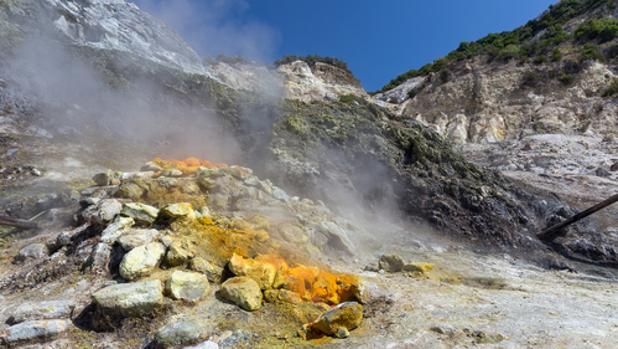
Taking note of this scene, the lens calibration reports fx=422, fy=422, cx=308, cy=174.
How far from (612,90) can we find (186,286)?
86.4 feet

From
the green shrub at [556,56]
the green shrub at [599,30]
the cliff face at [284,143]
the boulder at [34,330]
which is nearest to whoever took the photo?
the boulder at [34,330]

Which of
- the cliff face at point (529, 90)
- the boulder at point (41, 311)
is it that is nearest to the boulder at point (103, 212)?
the boulder at point (41, 311)

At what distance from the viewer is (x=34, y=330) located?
4.13 m

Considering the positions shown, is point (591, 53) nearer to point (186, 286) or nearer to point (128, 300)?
point (186, 286)

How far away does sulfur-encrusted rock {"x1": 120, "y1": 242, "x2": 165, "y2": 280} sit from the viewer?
4.89 m

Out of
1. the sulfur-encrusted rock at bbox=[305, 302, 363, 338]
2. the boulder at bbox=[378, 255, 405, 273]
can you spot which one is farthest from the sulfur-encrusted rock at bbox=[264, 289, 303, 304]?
the boulder at bbox=[378, 255, 405, 273]

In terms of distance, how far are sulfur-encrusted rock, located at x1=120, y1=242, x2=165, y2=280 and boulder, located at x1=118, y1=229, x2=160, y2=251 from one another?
16cm

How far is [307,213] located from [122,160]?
5.62 m

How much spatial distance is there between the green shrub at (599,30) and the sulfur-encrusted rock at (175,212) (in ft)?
106

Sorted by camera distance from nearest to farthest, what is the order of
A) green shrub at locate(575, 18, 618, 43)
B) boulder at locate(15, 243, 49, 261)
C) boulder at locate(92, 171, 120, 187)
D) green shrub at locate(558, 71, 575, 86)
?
boulder at locate(15, 243, 49, 261) < boulder at locate(92, 171, 120, 187) < green shrub at locate(558, 71, 575, 86) < green shrub at locate(575, 18, 618, 43)

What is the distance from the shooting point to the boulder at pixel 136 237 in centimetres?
530

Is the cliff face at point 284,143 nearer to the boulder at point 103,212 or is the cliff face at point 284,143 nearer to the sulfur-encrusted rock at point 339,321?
the boulder at point 103,212

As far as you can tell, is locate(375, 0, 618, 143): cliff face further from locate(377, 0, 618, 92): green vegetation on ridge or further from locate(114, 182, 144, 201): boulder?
locate(114, 182, 144, 201): boulder

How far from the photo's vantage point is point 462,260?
8398 millimetres
